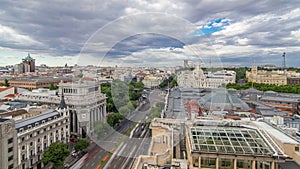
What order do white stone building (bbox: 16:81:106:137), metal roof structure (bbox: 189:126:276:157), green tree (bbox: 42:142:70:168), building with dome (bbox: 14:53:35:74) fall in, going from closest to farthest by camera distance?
1. metal roof structure (bbox: 189:126:276:157)
2. green tree (bbox: 42:142:70:168)
3. white stone building (bbox: 16:81:106:137)
4. building with dome (bbox: 14:53:35:74)

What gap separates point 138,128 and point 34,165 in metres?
5.62

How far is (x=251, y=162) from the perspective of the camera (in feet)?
15.2

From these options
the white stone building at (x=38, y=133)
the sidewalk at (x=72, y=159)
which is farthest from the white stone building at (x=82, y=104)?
the sidewalk at (x=72, y=159)

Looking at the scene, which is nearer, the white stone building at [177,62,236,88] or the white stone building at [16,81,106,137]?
the white stone building at [177,62,236,88]

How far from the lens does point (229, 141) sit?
498cm

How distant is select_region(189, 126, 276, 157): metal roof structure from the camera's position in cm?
469

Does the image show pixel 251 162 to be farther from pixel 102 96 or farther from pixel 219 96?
pixel 102 96

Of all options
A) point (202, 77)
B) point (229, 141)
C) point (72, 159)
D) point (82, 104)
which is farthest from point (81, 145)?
point (229, 141)

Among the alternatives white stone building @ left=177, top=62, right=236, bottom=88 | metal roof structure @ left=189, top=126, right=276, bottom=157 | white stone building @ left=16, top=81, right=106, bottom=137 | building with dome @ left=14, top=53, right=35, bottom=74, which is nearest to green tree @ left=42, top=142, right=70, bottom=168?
white stone building @ left=16, top=81, right=106, bottom=137

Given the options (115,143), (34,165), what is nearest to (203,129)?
(115,143)

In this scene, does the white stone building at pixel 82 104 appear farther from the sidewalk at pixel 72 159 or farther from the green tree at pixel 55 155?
the green tree at pixel 55 155

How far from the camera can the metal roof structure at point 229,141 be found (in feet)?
15.4

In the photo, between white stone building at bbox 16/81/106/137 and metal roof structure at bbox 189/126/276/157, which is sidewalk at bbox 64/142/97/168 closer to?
white stone building at bbox 16/81/106/137

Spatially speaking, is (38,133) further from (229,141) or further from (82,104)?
(229,141)
